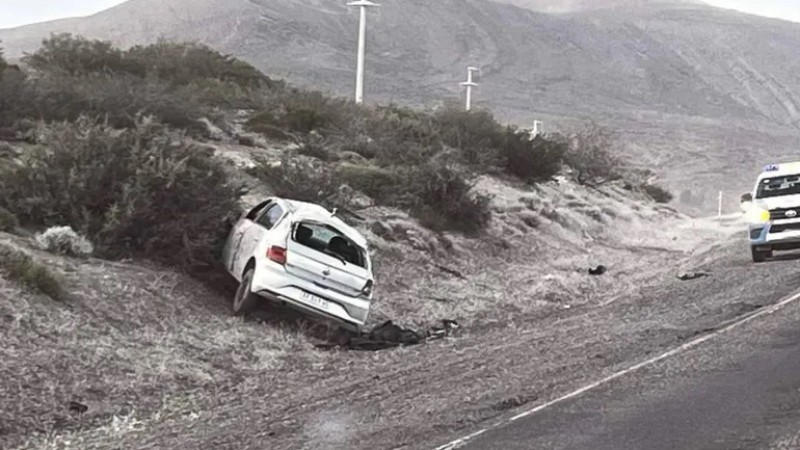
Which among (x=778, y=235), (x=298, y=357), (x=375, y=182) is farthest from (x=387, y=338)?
(x=375, y=182)

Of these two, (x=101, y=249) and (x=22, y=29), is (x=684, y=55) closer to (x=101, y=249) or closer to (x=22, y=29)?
(x=22, y=29)

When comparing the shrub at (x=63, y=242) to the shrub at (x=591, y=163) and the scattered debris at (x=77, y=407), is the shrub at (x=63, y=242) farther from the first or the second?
the shrub at (x=591, y=163)

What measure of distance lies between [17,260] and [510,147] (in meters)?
22.8

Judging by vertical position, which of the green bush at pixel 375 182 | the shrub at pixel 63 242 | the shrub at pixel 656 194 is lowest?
the shrub at pixel 656 194

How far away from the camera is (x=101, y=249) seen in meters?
15.4

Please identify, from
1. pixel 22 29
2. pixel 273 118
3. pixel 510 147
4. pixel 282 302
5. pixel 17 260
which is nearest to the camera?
pixel 17 260

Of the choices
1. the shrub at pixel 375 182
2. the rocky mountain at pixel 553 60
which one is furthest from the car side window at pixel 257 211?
the rocky mountain at pixel 553 60

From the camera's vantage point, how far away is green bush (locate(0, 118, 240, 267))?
15859mm

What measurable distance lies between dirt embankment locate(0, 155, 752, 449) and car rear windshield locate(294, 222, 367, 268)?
1160 millimetres

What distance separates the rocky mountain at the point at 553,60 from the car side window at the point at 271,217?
55.9 metres

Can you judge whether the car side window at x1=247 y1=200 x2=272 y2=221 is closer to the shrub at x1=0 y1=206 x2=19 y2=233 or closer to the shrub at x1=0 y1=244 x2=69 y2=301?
the shrub at x1=0 y1=206 x2=19 y2=233

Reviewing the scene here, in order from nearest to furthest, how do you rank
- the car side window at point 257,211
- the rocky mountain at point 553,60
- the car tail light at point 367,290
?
the car tail light at point 367,290 → the car side window at point 257,211 → the rocky mountain at point 553,60

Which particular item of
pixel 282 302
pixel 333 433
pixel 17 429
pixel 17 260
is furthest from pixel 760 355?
pixel 17 260

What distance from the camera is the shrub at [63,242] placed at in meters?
14.9
